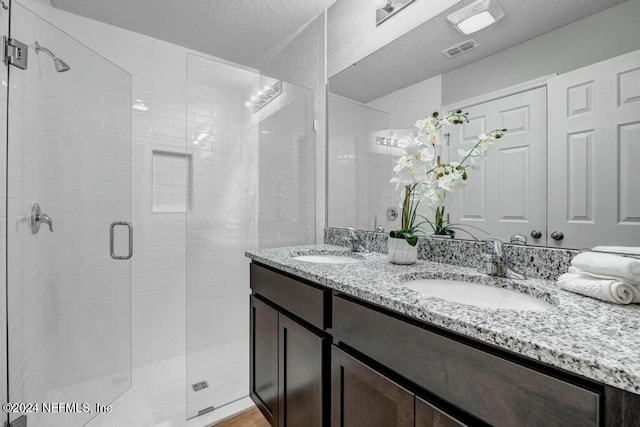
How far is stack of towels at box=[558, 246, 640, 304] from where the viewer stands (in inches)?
26.5

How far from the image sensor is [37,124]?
1584 millimetres

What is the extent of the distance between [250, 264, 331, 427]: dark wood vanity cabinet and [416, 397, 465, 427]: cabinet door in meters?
0.38

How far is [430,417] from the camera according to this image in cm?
64

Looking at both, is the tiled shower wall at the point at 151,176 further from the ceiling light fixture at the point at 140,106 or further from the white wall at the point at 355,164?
the white wall at the point at 355,164

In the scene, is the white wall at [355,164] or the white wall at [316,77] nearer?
the white wall at [355,164]

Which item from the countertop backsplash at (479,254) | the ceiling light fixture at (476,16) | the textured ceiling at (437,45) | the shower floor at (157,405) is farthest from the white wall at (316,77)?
the shower floor at (157,405)

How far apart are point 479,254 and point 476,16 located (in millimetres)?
952

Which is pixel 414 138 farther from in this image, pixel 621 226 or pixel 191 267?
pixel 191 267

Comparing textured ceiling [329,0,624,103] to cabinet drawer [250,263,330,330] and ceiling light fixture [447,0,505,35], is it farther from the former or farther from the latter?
cabinet drawer [250,263,330,330]

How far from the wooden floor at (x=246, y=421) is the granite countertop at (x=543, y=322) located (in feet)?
3.86

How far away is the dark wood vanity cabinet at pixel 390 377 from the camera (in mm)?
466

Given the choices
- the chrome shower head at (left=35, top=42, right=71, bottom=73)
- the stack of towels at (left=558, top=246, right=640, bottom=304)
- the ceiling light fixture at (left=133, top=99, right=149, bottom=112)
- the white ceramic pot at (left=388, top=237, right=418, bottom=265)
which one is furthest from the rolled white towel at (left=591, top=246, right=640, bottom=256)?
the ceiling light fixture at (left=133, top=99, right=149, bottom=112)

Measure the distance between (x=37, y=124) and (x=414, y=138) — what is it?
201cm

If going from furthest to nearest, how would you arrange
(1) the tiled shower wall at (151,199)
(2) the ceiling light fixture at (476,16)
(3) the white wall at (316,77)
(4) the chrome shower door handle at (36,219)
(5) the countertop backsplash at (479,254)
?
(1) the tiled shower wall at (151,199), (3) the white wall at (316,77), (4) the chrome shower door handle at (36,219), (2) the ceiling light fixture at (476,16), (5) the countertop backsplash at (479,254)
